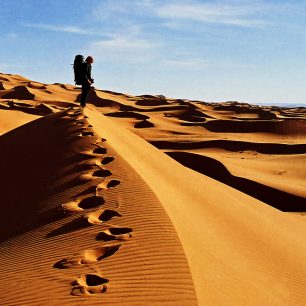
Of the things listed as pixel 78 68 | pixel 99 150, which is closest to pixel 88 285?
pixel 99 150

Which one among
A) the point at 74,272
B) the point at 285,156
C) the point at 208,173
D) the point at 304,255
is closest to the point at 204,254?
the point at 74,272

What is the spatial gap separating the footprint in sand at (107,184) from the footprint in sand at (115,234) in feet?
4.38

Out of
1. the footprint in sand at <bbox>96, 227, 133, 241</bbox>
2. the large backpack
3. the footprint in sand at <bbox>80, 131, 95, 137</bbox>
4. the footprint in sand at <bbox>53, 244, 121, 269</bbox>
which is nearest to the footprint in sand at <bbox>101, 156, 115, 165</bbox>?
the footprint in sand at <bbox>80, 131, 95, 137</bbox>

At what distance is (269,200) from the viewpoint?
388 inches

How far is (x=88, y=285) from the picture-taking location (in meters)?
3.22

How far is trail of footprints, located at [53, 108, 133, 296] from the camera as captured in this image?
3221 mm

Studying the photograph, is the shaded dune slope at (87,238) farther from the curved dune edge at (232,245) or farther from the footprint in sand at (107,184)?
the curved dune edge at (232,245)

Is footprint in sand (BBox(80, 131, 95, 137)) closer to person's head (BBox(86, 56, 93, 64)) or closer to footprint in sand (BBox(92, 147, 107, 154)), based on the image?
footprint in sand (BBox(92, 147, 107, 154))

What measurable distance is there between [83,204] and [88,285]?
1.85m

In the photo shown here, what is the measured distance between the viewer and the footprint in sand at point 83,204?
4861 mm

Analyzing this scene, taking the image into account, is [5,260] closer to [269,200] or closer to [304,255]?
[304,255]

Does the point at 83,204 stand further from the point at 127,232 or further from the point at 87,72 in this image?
the point at 87,72

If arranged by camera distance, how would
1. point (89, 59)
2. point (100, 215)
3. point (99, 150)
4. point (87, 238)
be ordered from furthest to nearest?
point (89, 59) < point (99, 150) < point (100, 215) < point (87, 238)

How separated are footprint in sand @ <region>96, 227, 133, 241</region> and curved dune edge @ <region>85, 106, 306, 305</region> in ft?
1.51
